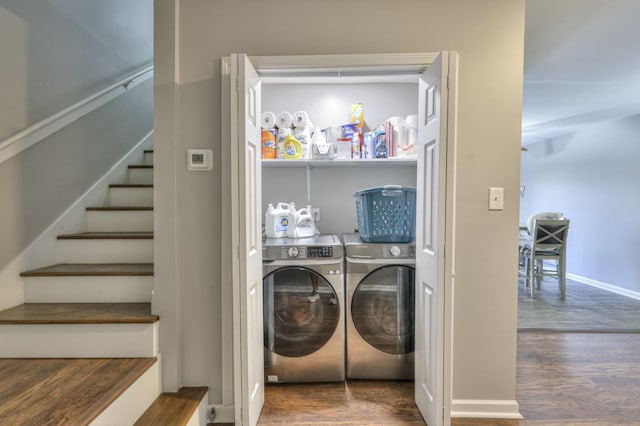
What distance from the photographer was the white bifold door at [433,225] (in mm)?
1505

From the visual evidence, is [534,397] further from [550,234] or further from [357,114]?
[550,234]

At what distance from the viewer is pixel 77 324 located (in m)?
1.59

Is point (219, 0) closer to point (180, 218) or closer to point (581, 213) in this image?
point (180, 218)

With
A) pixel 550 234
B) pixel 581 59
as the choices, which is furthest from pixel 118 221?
pixel 550 234

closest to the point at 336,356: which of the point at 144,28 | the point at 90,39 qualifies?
the point at 90,39

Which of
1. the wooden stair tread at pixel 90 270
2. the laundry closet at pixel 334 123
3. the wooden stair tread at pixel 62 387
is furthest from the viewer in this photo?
the laundry closet at pixel 334 123

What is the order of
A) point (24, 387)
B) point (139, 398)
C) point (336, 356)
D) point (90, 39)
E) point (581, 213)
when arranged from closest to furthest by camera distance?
point (24, 387), point (139, 398), point (336, 356), point (90, 39), point (581, 213)

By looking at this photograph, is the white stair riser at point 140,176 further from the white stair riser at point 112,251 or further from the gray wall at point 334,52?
the gray wall at point 334,52

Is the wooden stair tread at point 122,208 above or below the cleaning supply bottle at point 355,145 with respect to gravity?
below

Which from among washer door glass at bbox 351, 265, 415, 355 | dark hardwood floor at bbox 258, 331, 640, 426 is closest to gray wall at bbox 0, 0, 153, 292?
dark hardwood floor at bbox 258, 331, 640, 426

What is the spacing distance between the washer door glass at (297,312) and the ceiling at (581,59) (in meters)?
2.18

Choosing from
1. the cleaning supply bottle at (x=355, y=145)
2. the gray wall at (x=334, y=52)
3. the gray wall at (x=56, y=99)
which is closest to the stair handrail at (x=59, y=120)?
the gray wall at (x=56, y=99)

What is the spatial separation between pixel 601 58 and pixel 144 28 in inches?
158

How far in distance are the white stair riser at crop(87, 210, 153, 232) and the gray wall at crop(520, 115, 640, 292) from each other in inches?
219
